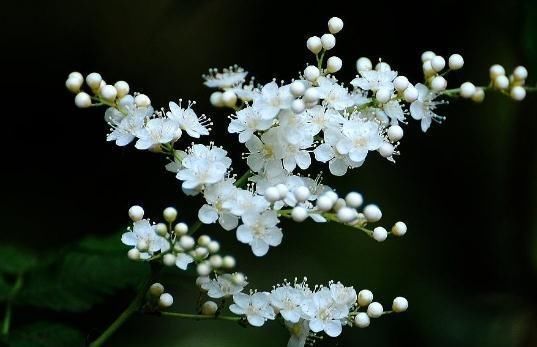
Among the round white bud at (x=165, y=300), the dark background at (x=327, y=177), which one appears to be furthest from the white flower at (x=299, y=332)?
the dark background at (x=327, y=177)

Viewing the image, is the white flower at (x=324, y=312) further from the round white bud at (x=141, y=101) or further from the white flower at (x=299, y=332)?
the round white bud at (x=141, y=101)

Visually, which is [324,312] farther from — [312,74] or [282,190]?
[312,74]

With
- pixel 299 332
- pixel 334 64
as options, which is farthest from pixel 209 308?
pixel 334 64

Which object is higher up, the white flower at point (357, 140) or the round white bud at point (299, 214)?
the white flower at point (357, 140)

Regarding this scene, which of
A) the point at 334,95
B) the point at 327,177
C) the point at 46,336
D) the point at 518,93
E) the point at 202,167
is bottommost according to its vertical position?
the point at 46,336

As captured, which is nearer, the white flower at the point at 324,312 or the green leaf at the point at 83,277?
the white flower at the point at 324,312

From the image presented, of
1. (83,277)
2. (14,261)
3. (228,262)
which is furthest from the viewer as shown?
(14,261)

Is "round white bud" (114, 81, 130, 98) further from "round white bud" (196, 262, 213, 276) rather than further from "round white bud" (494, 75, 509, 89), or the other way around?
"round white bud" (494, 75, 509, 89)

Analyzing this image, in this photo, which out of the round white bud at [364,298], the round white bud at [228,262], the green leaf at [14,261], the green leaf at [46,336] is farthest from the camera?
the green leaf at [14,261]
